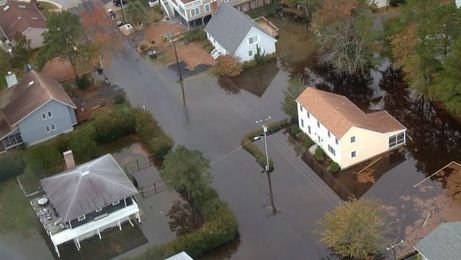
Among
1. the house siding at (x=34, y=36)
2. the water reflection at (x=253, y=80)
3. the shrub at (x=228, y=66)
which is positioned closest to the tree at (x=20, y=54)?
the house siding at (x=34, y=36)

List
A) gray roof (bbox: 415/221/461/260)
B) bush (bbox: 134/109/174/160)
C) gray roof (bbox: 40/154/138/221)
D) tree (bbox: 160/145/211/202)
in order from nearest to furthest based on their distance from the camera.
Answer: gray roof (bbox: 415/221/461/260)
gray roof (bbox: 40/154/138/221)
tree (bbox: 160/145/211/202)
bush (bbox: 134/109/174/160)

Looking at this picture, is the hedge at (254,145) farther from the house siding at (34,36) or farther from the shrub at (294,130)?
the house siding at (34,36)

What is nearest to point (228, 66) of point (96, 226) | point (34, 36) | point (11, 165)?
point (11, 165)

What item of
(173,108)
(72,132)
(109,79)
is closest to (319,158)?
(173,108)

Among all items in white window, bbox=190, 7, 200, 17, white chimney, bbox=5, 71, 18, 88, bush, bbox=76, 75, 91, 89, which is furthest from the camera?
white window, bbox=190, 7, 200, 17

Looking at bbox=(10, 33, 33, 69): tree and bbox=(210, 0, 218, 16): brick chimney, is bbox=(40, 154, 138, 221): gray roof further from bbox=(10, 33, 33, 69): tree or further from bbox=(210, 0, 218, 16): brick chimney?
bbox=(210, 0, 218, 16): brick chimney

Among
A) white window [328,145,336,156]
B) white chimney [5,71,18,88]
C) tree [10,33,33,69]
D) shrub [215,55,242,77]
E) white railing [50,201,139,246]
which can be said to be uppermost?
tree [10,33,33,69]

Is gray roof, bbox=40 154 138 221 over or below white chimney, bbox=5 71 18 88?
below

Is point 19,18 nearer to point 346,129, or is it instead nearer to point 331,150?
point 331,150

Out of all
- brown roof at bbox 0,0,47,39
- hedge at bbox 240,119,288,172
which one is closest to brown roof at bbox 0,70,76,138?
brown roof at bbox 0,0,47,39
